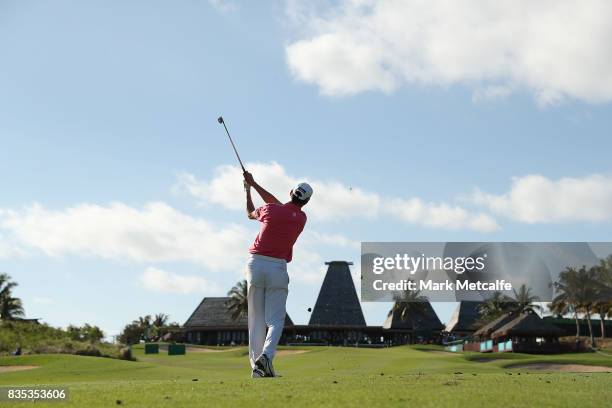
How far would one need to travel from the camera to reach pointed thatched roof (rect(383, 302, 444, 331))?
104 metres

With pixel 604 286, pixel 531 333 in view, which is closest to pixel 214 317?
pixel 531 333

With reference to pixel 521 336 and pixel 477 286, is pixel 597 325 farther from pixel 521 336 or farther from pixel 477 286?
pixel 521 336

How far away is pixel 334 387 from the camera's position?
9.47 m

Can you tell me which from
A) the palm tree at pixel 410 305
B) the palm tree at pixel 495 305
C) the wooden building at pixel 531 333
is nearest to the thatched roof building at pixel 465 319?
the palm tree at pixel 495 305

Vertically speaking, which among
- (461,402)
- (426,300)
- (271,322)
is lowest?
(461,402)

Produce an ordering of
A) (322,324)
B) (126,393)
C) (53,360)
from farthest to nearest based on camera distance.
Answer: (322,324)
(53,360)
(126,393)

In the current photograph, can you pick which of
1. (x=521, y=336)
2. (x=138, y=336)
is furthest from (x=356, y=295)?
(x=138, y=336)

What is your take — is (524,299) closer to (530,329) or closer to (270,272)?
(530,329)

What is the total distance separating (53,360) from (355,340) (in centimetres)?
6552

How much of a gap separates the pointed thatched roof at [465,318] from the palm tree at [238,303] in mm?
29188

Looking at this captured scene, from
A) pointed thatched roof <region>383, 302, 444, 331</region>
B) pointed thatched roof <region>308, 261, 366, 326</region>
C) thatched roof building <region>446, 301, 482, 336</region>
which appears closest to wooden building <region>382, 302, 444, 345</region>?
pointed thatched roof <region>383, 302, 444, 331</region>

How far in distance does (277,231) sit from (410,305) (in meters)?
94.1

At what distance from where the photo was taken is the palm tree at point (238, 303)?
105688 mm

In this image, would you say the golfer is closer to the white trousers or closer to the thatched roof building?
the white trousers
